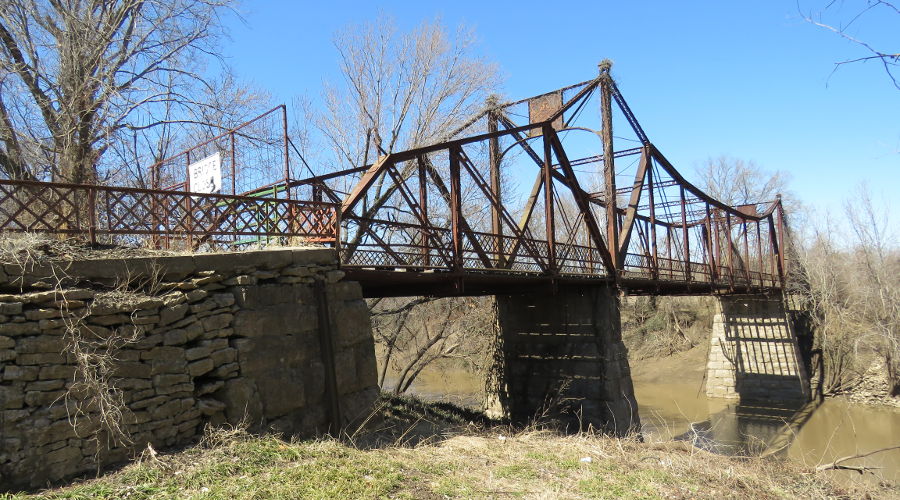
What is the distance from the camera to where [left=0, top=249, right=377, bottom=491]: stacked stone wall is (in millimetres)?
4949

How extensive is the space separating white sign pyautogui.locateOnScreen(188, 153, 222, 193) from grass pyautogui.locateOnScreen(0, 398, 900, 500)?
14.1 ft

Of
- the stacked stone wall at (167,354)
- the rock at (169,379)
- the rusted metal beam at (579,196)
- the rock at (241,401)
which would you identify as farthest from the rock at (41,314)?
the rusted metal beam at (579,196)

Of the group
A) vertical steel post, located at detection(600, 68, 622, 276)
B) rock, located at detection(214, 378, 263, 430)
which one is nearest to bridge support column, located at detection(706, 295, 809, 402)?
vertical steel post, located at detection(600, 68, 622, 276)

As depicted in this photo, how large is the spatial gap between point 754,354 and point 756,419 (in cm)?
397

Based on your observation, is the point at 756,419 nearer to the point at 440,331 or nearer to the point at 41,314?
the point at 440,331

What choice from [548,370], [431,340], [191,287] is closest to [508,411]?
[548,370]

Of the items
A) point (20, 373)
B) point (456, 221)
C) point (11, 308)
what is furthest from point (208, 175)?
point (20, 373)

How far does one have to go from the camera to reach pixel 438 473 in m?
5.88

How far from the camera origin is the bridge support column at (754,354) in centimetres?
2558

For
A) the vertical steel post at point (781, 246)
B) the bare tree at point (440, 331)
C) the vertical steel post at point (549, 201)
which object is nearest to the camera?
the vertical steel post at point (549, 201)

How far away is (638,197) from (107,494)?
1431 centimetres

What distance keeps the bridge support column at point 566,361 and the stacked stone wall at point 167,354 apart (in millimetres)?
6707

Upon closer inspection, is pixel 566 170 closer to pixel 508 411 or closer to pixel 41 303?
pixel 508 411

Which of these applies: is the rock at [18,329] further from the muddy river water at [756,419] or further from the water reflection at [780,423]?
the water reflection at [780,423]
